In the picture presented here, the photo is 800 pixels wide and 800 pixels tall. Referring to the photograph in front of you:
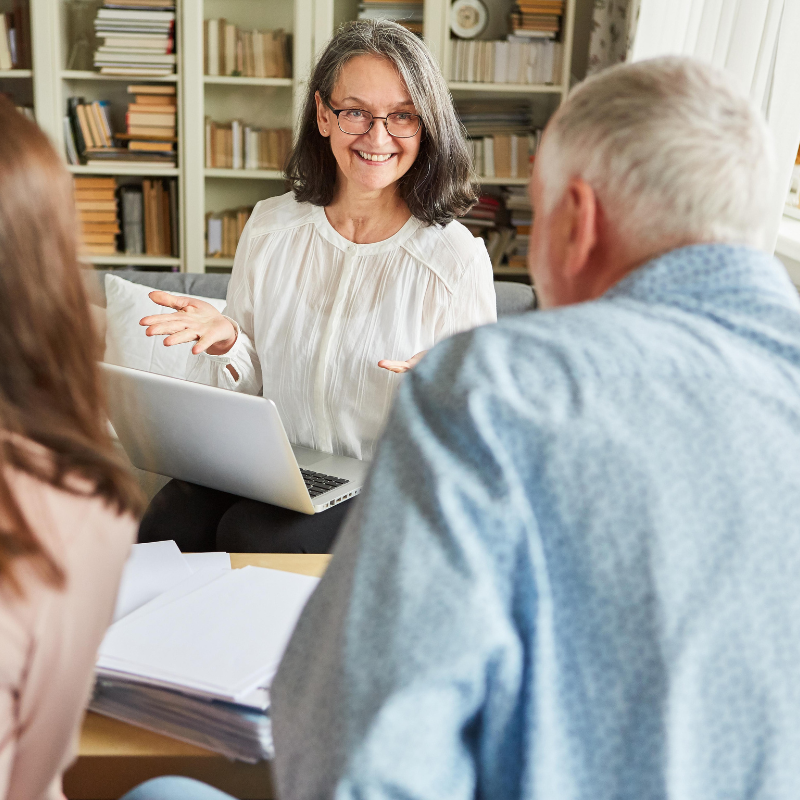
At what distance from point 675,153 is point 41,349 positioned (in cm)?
47

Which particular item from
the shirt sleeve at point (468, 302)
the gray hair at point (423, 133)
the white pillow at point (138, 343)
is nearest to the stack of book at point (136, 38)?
the white pillow at point (138, 343)

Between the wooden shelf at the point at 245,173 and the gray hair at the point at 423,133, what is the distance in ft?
5.73

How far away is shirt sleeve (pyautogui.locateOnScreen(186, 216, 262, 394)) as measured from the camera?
71.8 inches

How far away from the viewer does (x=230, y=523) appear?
4.97 ft

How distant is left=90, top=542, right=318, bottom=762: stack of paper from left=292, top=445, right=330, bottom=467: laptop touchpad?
2.18 ft

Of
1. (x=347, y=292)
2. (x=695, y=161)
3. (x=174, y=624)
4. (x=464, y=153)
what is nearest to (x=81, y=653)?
(x=174, y=624)

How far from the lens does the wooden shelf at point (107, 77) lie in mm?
3453

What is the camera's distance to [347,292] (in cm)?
181

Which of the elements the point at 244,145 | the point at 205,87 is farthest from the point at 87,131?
the point at 244,145

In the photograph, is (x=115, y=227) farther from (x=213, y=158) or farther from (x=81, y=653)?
(x=81, y=653)

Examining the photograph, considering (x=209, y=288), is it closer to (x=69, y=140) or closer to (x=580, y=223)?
(x=69, y=140)

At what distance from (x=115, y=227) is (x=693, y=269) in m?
3.47

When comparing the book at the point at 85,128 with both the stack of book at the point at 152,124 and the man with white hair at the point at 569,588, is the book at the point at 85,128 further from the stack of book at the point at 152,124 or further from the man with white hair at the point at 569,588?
the man with white hair at the point at 569,588

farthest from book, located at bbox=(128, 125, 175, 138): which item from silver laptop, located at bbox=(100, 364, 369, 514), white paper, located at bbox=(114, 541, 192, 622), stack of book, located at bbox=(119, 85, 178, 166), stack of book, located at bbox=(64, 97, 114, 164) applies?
white paper, located at bbox=(114, 541, 192, 622)
